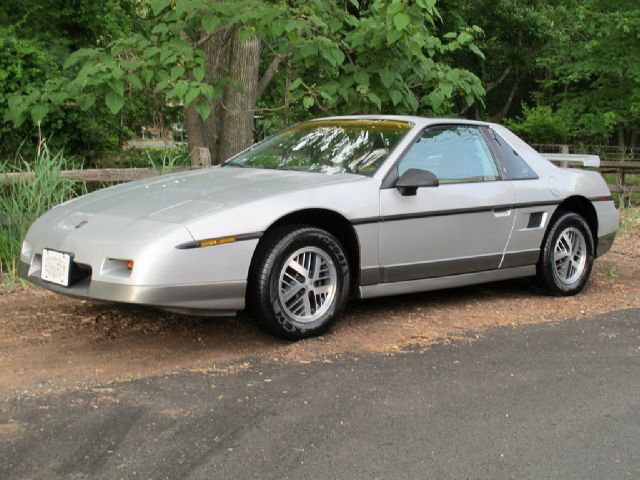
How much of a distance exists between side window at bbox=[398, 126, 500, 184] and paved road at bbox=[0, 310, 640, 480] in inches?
57.6

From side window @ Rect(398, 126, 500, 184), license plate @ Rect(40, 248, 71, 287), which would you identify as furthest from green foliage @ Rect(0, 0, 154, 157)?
side window @ Rect(398, 126, 500, 184)

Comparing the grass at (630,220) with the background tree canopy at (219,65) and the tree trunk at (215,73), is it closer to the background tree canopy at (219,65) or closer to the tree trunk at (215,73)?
the background tree canopy at (219,65)

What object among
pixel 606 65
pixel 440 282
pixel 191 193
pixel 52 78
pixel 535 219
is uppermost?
pixel 606 65

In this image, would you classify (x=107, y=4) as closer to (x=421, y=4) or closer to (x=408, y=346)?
(x=421, y=4)

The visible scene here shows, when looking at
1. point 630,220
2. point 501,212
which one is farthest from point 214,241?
point 630,220

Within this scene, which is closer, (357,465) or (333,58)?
(357,465)

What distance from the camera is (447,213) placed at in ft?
18.2

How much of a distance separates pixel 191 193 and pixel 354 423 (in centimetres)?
198

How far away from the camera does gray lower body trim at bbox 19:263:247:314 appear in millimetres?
4262

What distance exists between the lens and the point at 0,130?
10.4 m

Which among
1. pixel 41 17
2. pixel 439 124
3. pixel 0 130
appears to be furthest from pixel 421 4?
pixel 41 17

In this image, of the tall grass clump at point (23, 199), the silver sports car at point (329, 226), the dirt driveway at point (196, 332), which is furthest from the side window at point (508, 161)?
the tall grass clump at point (23, 199)

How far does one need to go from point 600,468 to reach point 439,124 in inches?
128

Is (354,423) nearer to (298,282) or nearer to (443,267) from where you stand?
(298,282)
